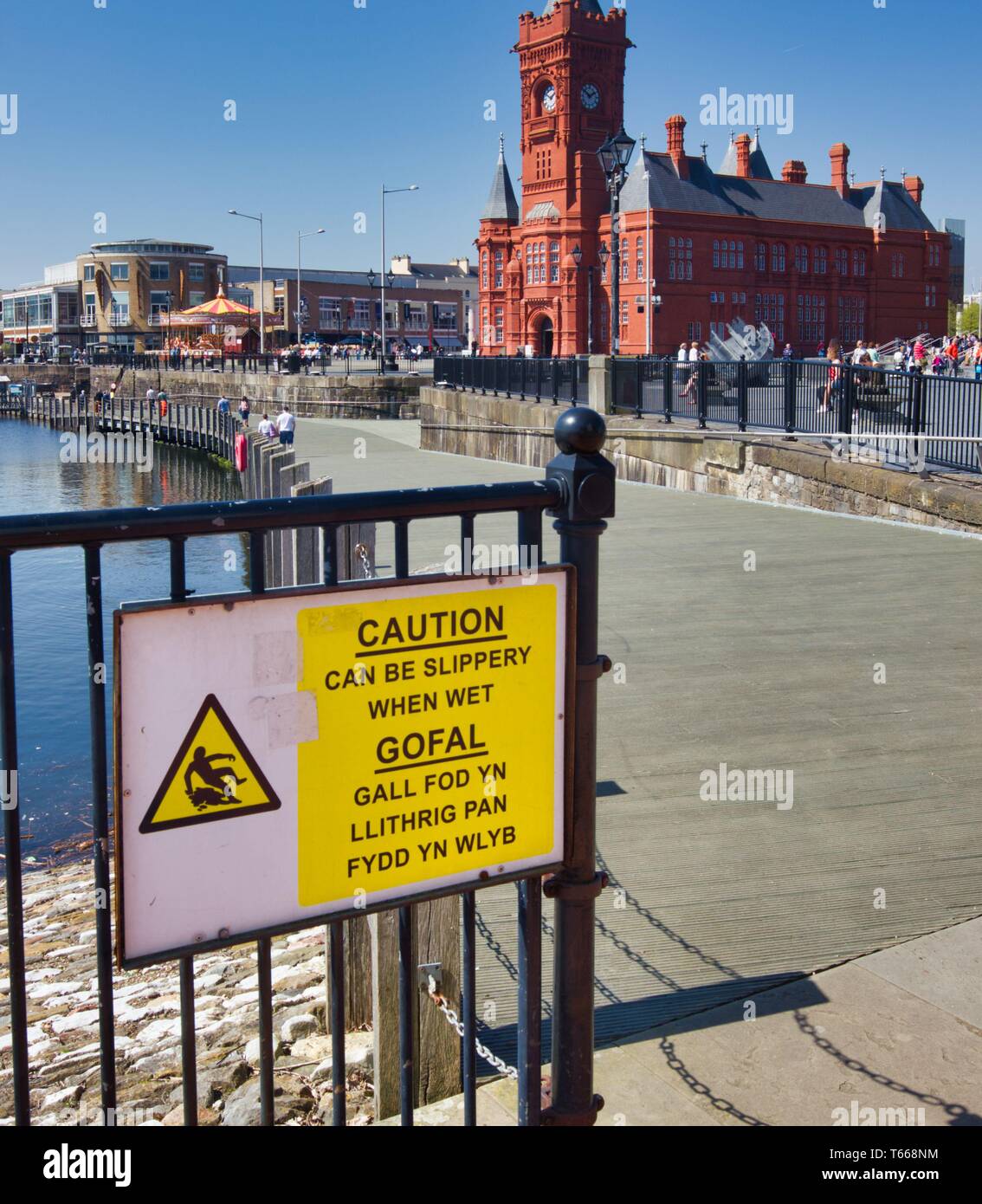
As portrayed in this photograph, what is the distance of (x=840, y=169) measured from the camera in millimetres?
A: 90500

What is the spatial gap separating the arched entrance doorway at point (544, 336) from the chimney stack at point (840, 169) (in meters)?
24.3

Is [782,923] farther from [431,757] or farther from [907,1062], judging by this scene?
[431,757]

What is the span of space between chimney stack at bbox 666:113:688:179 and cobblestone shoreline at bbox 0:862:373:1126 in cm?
7722

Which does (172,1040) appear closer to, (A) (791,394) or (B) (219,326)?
(A) (791,394)

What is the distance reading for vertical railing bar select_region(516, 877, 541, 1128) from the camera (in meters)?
2.76

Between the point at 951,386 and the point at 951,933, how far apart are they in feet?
41.6

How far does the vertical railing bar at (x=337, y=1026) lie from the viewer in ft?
8.65

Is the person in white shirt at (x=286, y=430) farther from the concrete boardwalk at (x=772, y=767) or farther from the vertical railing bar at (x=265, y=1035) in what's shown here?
the vertical railing bar at (x=265, y=1035)

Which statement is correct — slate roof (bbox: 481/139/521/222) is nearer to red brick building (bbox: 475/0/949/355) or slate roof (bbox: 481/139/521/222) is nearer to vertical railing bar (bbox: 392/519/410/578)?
red brick building (bbox: 475/0/949/355)

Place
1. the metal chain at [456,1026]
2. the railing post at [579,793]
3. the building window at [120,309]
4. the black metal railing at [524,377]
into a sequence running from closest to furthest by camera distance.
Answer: the railing post at [579,793] → the metal chain at [456,1026] → the black metal railing at [524,377] → the building window at [120,309]

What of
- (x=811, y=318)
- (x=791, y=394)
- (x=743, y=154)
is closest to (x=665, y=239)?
(x=811, y=318)

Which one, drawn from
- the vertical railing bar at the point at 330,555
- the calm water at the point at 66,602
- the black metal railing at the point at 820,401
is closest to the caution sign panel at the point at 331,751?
the vertical railing bar at the point at 330,555

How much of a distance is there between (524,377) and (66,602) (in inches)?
548

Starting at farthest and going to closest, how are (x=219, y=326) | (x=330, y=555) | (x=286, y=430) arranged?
(x=219, y=326)
(x=286, y=430)
(x=330, y=555)
